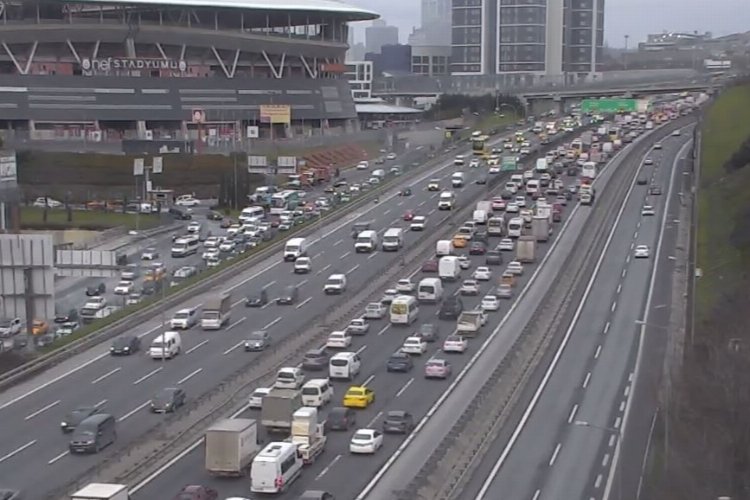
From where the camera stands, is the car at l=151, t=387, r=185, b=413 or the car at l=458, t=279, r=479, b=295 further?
the car at l=458, t=279, r=479, b=295

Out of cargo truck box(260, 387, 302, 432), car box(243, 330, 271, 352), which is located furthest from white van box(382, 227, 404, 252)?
cargo truck box(260, 387, 302, 432)

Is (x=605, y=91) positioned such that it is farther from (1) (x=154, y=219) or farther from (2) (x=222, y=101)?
(1) (x=154, y=219)

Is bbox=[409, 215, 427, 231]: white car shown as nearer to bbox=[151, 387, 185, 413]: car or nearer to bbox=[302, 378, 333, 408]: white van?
bbox=[302, 378, 333, 408]: white van

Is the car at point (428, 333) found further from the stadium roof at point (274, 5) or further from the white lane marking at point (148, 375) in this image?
Answer: the stadium roof at point (274, 5)

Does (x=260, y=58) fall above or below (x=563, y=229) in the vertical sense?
above

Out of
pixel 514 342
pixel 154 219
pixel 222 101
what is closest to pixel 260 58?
pixel 222 101
